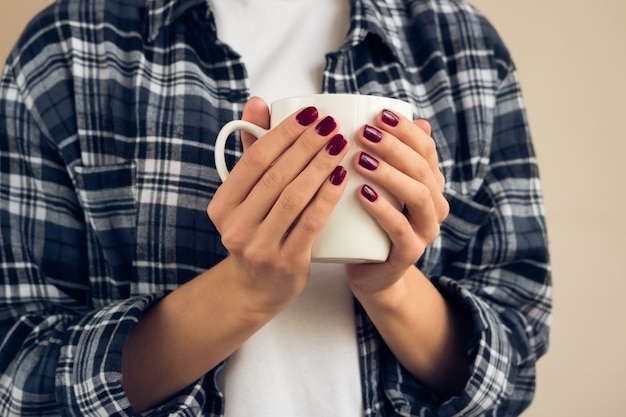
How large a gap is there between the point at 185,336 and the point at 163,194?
A: 0.16 m

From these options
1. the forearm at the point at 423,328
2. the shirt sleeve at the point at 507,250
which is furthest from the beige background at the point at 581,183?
the forearm at the point at 423,328

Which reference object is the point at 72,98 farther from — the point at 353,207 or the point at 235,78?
the point at 353,207

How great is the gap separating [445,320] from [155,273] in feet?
1.05

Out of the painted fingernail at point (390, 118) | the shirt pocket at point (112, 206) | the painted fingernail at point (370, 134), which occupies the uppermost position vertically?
the painted fingernail at point (390, 118)

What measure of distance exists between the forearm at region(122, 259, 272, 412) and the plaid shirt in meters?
0.02

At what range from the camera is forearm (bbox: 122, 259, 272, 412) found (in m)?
0.61

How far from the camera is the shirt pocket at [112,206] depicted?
0.72 m

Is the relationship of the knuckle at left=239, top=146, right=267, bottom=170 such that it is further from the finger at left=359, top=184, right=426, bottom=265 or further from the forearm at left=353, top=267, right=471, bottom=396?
the forearm at left=353, top=267, right=471, bottom=396

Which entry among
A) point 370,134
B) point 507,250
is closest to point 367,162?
point 370,134

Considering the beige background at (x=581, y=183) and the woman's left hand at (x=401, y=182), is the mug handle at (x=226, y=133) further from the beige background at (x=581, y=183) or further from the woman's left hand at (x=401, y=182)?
the beige background at (x=581, y=183)

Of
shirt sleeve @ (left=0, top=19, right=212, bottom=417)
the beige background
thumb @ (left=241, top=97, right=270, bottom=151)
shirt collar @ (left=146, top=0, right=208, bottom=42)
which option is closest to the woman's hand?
thumb @ (left=241, top=97, right=270, bottom=151)

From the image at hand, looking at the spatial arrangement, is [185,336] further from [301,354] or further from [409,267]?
[409,267]

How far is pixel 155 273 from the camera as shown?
0.71 metres

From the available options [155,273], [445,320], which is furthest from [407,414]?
[155,273]
